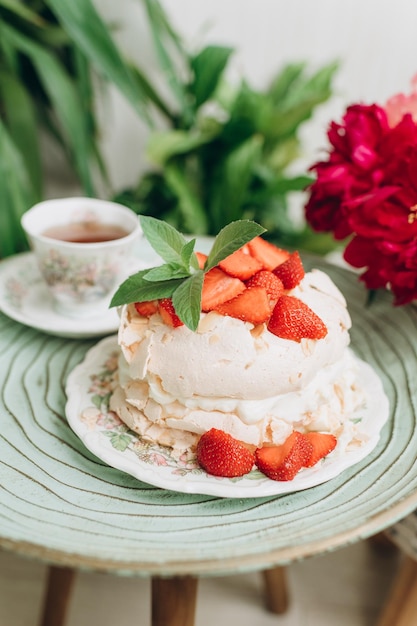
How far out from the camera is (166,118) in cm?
212

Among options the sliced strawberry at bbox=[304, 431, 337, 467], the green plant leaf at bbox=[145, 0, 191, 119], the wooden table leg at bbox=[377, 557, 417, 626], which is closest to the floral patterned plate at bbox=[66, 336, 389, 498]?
the sliced strawberry at bbox=[304, 431, 337, 467]

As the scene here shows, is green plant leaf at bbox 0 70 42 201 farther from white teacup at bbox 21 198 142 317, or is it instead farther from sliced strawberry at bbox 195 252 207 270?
sliced strawberry at bbox 195 252 207 270

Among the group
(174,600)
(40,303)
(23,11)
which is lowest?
(174,600)

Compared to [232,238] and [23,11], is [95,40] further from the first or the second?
[232,238]

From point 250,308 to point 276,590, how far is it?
1045mm

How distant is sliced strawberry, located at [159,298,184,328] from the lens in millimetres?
854

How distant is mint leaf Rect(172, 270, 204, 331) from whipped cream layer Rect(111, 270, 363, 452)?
0.04 meters

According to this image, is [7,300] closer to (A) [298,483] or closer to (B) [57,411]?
(B) [57,411]

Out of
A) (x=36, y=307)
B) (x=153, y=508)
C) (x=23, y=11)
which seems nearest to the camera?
(x=153, y=508)

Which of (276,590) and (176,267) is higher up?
(176,267)

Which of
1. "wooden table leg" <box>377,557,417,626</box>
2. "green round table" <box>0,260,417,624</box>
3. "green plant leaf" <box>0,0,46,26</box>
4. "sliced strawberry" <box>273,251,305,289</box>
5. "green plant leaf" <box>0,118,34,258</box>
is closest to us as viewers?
"green round table" <box>0,260,417,624</box>

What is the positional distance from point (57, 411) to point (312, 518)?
1.38 ft

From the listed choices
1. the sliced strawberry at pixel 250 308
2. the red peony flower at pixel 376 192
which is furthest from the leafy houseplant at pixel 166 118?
the sliced strawberry at pixel 250 308

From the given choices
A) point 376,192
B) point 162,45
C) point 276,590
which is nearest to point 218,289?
point 376,192
